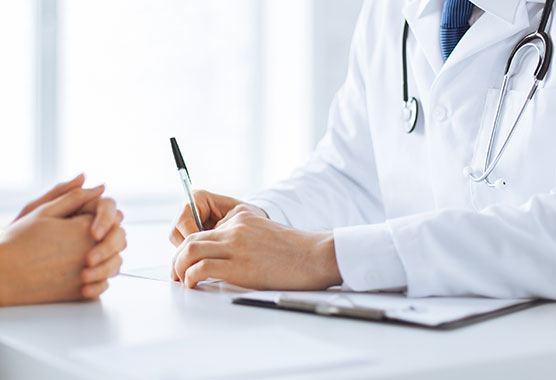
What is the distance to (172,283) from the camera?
0.94 metres

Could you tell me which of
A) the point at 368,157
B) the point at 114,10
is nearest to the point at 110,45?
the point at 114,10

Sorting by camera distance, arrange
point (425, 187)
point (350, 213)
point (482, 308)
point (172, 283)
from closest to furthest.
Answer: point (482, 308), point (172, 283), point (425, 187), point (350, 213)

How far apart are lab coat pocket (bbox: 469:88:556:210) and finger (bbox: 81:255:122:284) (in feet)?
1.91

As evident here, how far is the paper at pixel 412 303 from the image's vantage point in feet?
2.14

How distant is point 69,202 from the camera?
806 millimetres

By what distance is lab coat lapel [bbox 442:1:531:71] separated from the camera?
1.06 meters

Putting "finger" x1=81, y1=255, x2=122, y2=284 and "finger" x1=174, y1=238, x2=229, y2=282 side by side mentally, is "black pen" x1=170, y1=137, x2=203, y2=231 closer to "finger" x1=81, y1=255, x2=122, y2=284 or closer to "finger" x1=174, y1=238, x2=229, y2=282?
"finger" x1=174, y1=238, x2=229, y2=282

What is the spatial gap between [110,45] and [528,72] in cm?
222

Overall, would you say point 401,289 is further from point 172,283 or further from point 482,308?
point 172,283

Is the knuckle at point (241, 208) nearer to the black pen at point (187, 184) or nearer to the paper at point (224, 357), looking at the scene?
the black pen at point (187, 184)

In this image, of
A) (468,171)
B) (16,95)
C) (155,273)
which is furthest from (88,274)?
(16,95)

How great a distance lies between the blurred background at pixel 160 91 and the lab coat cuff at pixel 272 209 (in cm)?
147

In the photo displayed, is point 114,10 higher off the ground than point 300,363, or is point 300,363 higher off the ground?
point 114,10

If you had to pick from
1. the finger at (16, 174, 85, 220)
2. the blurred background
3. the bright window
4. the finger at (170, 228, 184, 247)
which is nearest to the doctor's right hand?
the finger at (170, 228, 184, 247)
